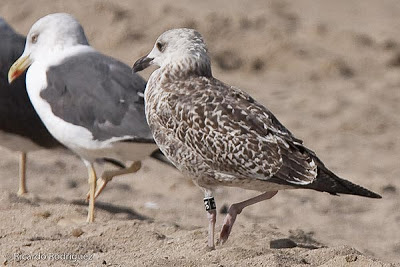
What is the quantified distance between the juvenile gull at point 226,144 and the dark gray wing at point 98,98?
103 cm

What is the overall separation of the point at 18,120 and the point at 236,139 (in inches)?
116

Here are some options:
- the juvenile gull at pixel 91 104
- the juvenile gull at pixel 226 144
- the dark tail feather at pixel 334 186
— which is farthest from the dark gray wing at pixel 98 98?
the dark tail feather at pixel 334 186

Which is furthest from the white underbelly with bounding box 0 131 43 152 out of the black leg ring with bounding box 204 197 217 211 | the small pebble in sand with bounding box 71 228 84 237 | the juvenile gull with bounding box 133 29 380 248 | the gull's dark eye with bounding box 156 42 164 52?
the black leg ring with bounding box 204 197 217 211

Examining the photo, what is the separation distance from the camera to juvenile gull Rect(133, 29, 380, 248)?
237 inches

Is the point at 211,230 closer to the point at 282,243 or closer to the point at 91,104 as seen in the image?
the point at 282,243

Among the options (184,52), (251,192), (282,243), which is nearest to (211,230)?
(282,243)

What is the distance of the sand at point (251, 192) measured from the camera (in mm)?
6152

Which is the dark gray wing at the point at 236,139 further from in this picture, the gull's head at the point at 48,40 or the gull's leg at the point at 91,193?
the gull's head at the point at 48,40

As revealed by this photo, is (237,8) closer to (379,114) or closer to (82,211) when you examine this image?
(379,114)

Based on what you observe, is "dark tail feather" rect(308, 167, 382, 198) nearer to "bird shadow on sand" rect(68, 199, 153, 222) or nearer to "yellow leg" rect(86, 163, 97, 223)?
"yellow leg" rect(86, 163, 97, 223)

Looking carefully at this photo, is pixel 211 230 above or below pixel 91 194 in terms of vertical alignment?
above

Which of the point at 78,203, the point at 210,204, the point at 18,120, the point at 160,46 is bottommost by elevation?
the point at 78,203

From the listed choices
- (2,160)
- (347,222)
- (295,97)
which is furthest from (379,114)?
(2,160)

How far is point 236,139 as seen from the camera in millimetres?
6031
